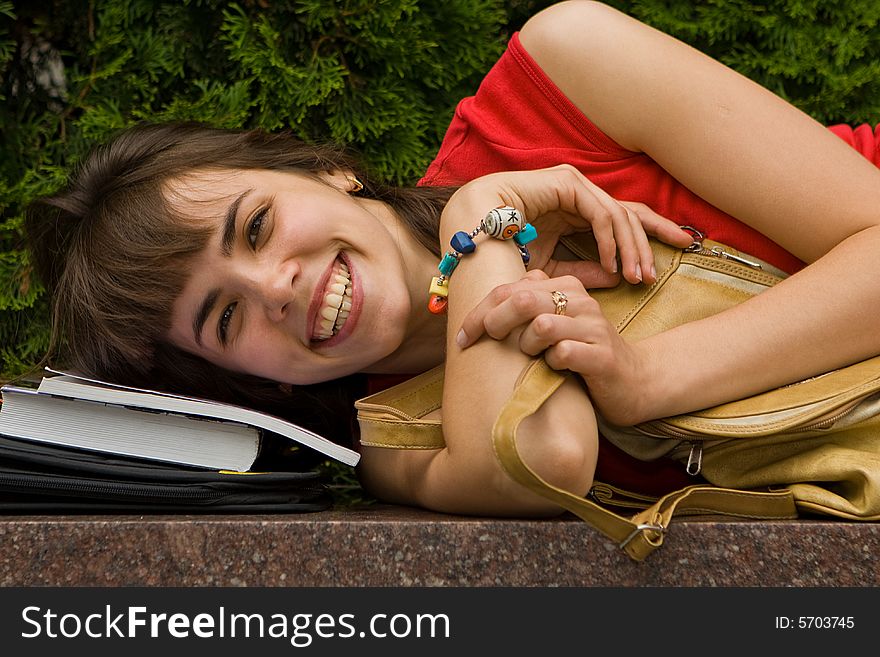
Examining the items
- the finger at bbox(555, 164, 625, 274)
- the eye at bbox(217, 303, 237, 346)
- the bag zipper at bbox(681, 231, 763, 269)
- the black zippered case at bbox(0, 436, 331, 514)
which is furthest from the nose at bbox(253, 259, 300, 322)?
the bag zipper at bbox(681, 231, 763, 269)

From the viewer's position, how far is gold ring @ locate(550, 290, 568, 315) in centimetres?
145

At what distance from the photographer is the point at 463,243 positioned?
1.65 meters

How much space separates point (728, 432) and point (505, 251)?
507 mm

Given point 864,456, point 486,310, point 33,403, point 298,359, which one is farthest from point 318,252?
point 864,456

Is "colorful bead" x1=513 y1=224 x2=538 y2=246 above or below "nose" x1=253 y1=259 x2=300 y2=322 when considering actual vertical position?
above

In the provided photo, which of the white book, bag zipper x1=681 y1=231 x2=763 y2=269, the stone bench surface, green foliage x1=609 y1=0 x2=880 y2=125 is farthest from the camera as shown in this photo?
green foliage x1=609 y1=0 x2=880 y2=125

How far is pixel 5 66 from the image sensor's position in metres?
2.77

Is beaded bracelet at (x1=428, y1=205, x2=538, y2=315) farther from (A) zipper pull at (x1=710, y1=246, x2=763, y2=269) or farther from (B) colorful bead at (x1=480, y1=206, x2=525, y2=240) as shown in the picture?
(A) zipper pull at (x1=710, y1=246, x2=763, y2=269)

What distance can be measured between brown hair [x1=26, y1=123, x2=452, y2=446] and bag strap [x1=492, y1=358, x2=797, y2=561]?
72cm

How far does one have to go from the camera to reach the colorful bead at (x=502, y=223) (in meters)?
1.67

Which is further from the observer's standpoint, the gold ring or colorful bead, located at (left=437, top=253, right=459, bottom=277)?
colorful bead, located at (left=437, top=253, right=459, bottom=277)

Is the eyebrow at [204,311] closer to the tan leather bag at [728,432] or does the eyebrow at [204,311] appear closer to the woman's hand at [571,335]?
the tan leather bag at [728,432]

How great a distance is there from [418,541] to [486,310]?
1.28ft

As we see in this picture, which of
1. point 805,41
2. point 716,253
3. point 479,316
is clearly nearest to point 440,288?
point 479,316
